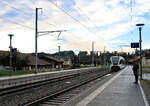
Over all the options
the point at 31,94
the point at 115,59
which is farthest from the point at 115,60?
the point at 31,94

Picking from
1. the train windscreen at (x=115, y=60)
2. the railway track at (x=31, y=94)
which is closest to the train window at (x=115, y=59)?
the train windscreen at (x=115, y=60)

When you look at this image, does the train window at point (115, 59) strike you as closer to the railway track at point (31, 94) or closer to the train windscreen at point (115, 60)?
the train windscreen at point (115, 60)

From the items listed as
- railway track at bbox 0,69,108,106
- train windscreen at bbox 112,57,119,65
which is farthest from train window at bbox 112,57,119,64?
railway track at bbox 0,69,108,106

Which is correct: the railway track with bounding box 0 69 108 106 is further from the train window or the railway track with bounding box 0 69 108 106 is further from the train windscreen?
the train window

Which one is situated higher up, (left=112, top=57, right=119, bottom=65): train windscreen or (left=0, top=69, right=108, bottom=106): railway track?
(left=112, top=57, right=119, bottom=65): train windscreen

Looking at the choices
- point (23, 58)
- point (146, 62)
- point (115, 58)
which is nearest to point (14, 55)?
point (23, 58)

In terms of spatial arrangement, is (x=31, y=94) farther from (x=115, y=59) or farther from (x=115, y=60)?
(x=115, y=59)

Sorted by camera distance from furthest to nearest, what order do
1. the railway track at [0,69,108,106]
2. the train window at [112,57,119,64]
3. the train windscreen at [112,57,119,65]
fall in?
the train window at [112,57,119,64], the train windscreen at [112,57,119,65], the railway track at [0,69,108,106]

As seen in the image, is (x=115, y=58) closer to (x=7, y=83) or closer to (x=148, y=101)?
(x=7, y=83)

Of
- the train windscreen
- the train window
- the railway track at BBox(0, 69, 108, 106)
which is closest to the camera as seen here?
the railway track at BBox(0, 69, 108, 106)

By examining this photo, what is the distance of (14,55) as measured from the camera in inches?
1656

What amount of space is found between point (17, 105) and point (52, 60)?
75.1m

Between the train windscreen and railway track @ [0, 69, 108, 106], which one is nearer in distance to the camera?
railway track @ [0, 69, 108, 106]

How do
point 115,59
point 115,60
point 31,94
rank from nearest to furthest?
point 31,94
point 115,60
point 115,59
